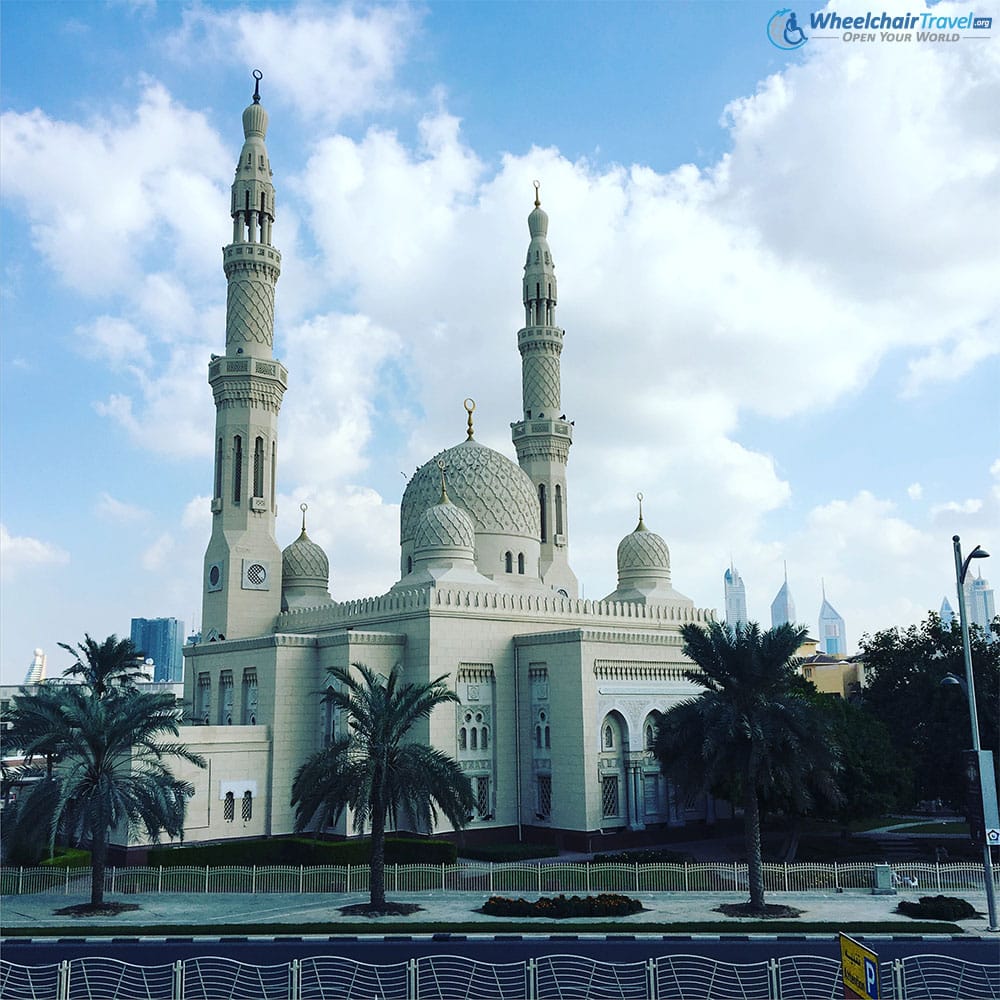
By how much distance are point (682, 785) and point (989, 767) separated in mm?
6932

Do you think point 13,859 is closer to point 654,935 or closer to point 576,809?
point 576,809

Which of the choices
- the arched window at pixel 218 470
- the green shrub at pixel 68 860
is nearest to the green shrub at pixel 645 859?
the green shrub at pixel 68 860

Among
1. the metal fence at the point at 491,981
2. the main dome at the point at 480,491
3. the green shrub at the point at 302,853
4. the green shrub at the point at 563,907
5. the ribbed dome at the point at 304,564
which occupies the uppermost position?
the main dome at the point at 480,491

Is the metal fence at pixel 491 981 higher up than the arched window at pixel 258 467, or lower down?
lower down

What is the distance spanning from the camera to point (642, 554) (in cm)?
4300

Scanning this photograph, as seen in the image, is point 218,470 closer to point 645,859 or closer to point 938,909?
point 645,859

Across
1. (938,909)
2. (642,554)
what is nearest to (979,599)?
(642,554)

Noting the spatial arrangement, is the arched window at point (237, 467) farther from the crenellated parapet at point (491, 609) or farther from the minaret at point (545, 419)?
the minaret at point (545, 419)

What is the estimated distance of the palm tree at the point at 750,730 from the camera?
22781 millimetres

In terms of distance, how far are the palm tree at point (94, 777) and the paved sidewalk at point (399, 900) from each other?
4.71 ft

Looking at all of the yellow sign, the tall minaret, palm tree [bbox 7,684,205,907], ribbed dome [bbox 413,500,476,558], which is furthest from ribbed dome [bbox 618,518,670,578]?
the yellow sign

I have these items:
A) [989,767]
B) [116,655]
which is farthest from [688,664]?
[116,655]

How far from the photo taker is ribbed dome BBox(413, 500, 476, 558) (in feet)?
122

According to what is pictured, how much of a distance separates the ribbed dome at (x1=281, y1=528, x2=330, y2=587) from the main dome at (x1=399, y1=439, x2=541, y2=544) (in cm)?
365
